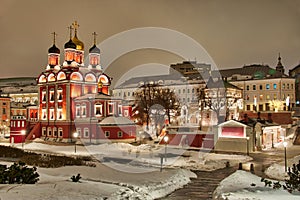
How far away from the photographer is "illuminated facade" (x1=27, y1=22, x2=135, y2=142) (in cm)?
5125

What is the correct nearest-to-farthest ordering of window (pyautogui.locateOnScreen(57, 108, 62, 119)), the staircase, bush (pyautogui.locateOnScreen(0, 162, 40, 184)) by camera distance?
bush (pyautogui.locateOnScreen(0, 162, 40, 184)), window (pyautogui.locateOnScreen(57, 108, 62, 119)), the staircase

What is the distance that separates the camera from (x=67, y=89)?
2042 inches

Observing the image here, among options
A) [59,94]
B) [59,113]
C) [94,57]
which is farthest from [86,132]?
[94,57]

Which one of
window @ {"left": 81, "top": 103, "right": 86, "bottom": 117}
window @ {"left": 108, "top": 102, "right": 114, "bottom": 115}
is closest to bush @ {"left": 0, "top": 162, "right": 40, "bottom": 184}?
window @ {"left": 81, "top": 103, "right": 86, "bottom": 117}

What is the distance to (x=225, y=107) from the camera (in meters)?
66.1

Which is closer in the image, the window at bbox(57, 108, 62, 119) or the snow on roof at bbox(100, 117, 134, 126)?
the snow on roof at bbox(100, 117, 134, 126)

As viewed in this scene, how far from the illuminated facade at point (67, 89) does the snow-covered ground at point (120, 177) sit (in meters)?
12.4

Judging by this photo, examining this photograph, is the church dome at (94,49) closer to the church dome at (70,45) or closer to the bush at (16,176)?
the church dome at (70,45)

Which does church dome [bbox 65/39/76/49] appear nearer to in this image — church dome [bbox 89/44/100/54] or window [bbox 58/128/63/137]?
church dome [bbox 89/44/100/54]

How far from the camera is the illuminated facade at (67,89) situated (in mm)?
51250

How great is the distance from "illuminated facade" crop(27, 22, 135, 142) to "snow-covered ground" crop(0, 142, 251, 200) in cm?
1242

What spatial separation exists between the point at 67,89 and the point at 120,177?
3273 cm

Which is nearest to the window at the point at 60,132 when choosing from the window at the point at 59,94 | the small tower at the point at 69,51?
the window at the point at 59,94

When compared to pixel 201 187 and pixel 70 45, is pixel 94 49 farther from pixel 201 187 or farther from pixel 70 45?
pixel 201 187
